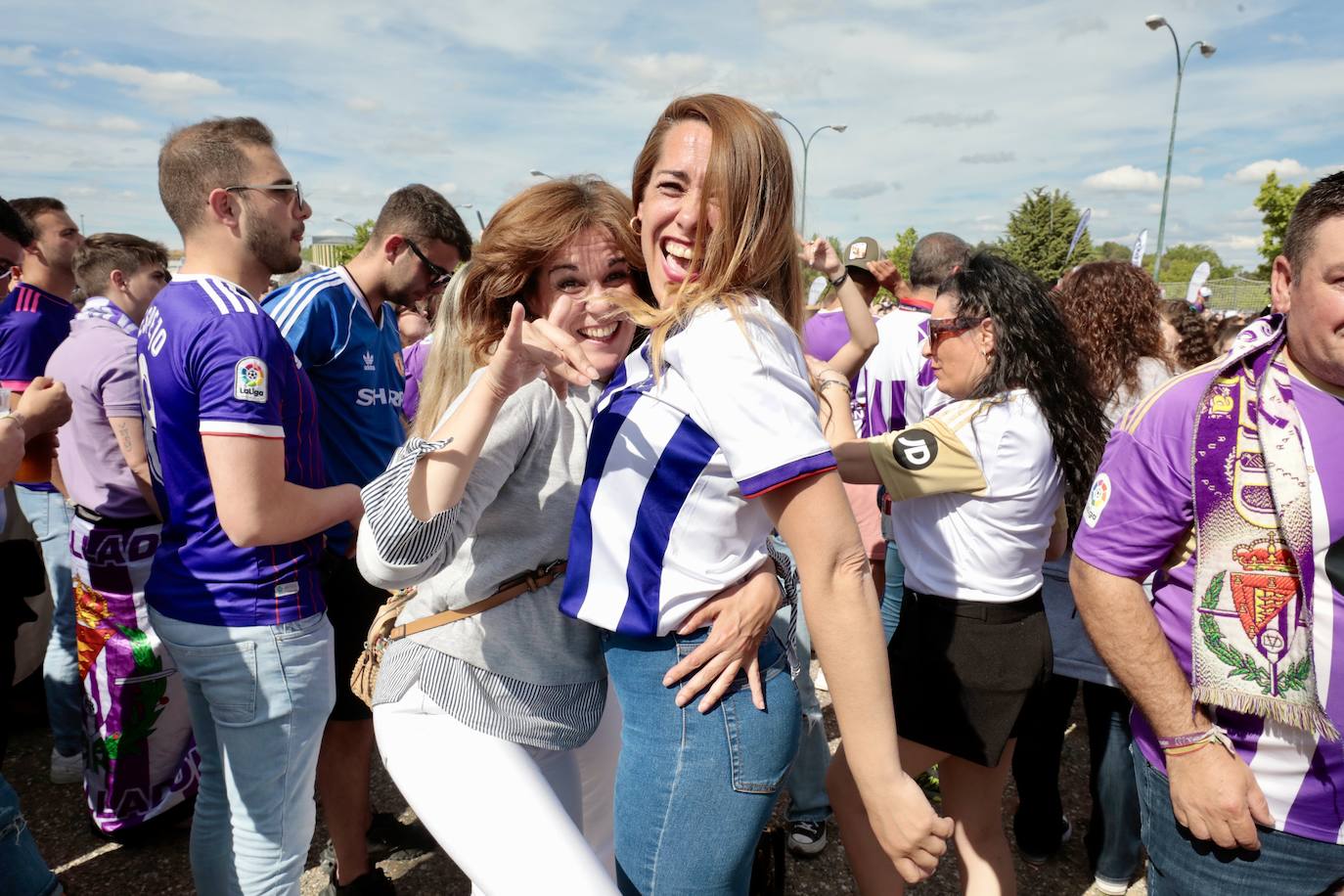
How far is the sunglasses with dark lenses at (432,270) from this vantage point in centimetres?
332

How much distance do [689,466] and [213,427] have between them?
3.99 feet

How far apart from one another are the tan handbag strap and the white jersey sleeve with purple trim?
0.51 metres

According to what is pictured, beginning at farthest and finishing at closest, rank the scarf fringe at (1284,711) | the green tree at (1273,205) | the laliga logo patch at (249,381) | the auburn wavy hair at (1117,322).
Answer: the green tree at (1273,205) < the auburn wavy hair at (1117,322) < the laliga logo patch at (249,381) < the scarf fringe at (1284,711)

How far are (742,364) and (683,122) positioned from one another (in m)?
0.53

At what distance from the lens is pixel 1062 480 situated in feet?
8.17

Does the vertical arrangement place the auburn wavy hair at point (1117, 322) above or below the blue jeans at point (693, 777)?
above

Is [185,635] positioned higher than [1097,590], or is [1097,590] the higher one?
[1097,590]

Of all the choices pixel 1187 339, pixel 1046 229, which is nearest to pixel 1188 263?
pixel 1046 229

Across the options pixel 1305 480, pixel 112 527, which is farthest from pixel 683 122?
pixel 112 527

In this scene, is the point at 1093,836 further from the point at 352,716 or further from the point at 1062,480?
the point at 352,716

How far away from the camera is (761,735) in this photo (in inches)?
56.3

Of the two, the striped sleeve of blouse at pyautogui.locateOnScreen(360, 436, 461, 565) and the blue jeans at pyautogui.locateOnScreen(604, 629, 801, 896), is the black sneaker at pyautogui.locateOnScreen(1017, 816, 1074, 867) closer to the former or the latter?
the blue jeans at pyautogui.locateOnScreen(604, 629, 801, 896)

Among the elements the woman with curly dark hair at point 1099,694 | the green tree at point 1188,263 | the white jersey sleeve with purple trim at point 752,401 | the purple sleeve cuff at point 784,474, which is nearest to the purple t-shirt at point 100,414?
the white jersey sleeve with purple trim at point 752,401

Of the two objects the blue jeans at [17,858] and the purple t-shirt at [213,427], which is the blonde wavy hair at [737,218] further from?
the blue jeans at [17,858]
